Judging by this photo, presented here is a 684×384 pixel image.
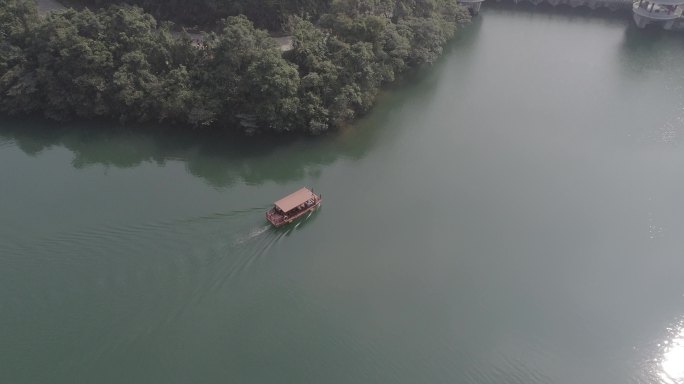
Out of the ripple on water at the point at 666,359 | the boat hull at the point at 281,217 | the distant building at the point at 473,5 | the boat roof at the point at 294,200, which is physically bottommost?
the ripple on water at the point at 666,359

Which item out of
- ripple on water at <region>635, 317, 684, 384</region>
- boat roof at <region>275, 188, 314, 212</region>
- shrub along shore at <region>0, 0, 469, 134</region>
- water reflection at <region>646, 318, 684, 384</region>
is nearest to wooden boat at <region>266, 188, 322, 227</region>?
boat roof at <region>275, 188, 314, 212</region>

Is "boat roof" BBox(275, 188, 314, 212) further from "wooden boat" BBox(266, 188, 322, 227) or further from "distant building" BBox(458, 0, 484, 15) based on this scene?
"distant building" BBox(458, 0, 484, 15)

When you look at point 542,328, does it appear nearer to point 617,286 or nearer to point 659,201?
point 617,286

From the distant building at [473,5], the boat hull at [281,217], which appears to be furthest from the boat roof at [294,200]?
the distant building at [473,5]

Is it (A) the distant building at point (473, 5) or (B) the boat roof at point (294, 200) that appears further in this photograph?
(A) the distant building at point (473, 5)

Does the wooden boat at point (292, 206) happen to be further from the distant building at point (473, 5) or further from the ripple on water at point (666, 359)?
the distant building at point (473, 5)

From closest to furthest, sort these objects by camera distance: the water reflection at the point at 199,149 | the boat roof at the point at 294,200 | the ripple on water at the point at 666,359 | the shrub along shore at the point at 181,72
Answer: the ripple on water at the point at 666,359
the boat roof at the point at 294,200
the water reflection at the point at 199,149
the shrub along shore at the point at 181,72

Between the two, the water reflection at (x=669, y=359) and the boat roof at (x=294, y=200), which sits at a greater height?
the boat roof at (x=294, y=200)

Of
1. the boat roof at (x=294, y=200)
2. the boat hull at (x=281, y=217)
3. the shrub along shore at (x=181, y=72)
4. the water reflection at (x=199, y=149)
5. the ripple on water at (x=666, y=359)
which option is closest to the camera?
the ripple on water at (x=666, y=359)
